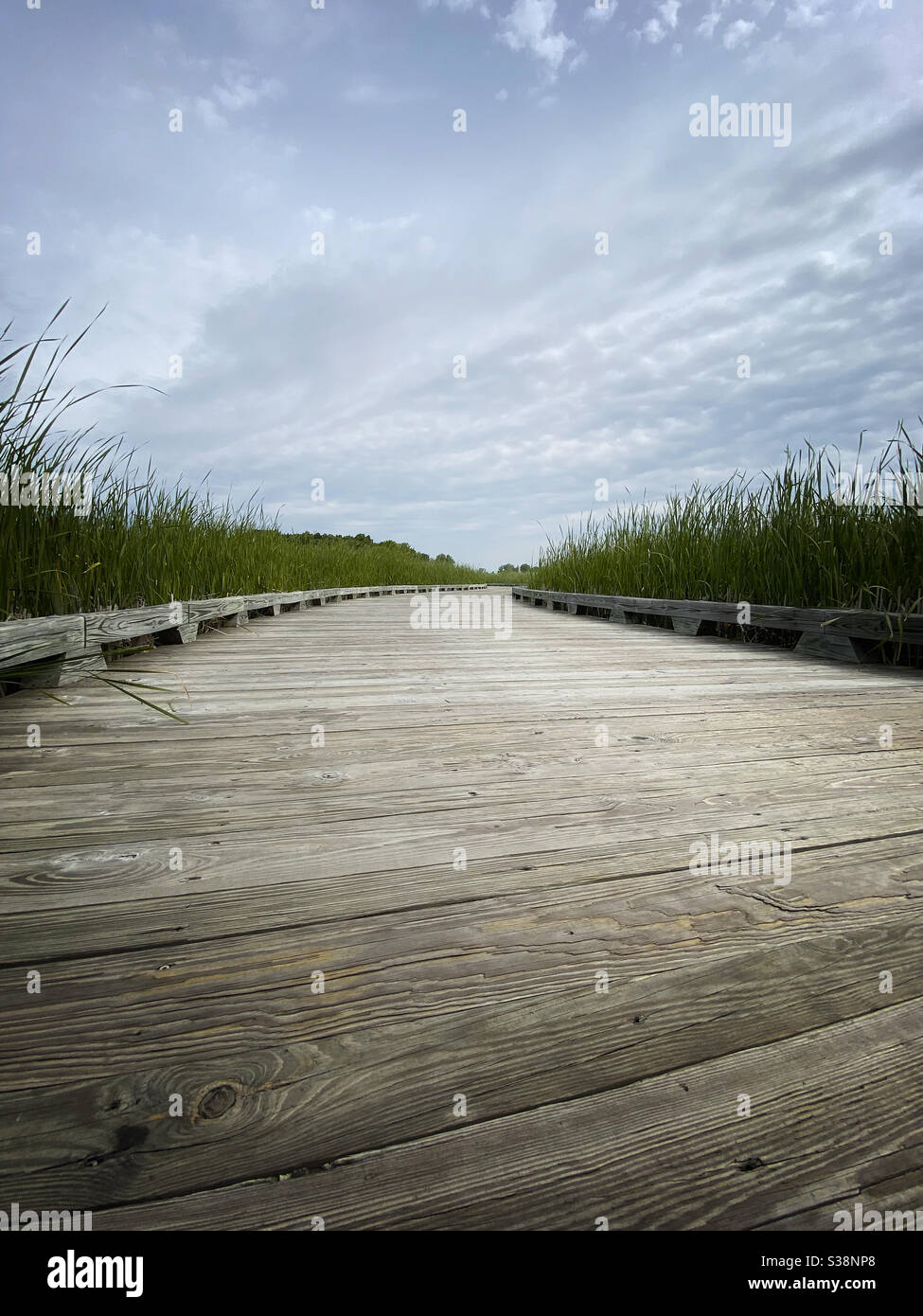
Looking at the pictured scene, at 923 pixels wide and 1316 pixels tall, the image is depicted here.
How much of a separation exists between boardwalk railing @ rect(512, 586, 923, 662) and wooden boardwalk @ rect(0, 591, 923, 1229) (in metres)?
2.07

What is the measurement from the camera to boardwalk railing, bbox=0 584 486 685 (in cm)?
243

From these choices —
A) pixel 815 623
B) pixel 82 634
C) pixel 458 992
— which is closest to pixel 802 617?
pixel 815 623

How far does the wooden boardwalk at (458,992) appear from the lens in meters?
0.56

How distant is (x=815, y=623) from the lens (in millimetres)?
3969

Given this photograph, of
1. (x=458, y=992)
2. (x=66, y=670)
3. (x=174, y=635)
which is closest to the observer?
(x=458, y=992)

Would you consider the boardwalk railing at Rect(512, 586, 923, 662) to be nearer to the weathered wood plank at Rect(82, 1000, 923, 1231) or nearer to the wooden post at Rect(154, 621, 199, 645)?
the weathered wood plank at Rect(82, 1000, 923, 1231)

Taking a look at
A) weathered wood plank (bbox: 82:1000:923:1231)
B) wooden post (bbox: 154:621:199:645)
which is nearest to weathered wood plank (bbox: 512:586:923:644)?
weathered wood plank (bbox: 82:1000:923:1231)

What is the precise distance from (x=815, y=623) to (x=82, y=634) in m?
4.20

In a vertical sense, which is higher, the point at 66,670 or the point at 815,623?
the point at 815,623

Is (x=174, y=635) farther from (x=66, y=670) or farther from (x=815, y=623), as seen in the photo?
(x=815, y=623)

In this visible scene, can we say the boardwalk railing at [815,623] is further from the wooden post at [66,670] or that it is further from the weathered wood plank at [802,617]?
the wooden post at [66,670]

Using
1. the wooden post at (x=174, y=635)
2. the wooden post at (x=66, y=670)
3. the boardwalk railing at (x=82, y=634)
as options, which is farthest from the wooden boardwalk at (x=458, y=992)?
the wooden post at (x=174, y=635)

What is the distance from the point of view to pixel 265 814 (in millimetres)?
1379
